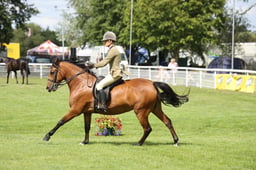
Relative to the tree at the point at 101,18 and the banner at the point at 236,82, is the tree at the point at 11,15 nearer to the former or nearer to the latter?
the tree at the point at 101,18

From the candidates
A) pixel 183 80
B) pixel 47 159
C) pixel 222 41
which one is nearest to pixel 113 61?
pixel 47 159

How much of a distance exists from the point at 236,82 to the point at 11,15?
107 feet

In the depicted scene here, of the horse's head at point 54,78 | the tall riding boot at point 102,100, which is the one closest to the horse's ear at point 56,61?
the horse's head at point 54,78

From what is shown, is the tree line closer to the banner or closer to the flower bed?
the banner

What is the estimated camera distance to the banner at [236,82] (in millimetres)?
34125

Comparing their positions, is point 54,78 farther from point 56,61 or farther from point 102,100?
point 102,100

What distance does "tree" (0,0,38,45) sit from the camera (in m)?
59.0

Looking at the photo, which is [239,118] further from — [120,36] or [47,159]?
[120,36]

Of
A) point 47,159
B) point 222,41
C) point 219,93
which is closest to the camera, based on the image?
point 47,159

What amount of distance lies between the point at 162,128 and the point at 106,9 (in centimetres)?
5738

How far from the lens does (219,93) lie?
34.8 m

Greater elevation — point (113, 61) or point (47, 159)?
point (113, 61)

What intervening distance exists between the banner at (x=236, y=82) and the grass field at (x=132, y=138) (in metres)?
1.04

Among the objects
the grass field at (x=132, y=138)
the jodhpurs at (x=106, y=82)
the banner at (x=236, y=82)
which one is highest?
the jodhpurs at (x=106, y=82)
